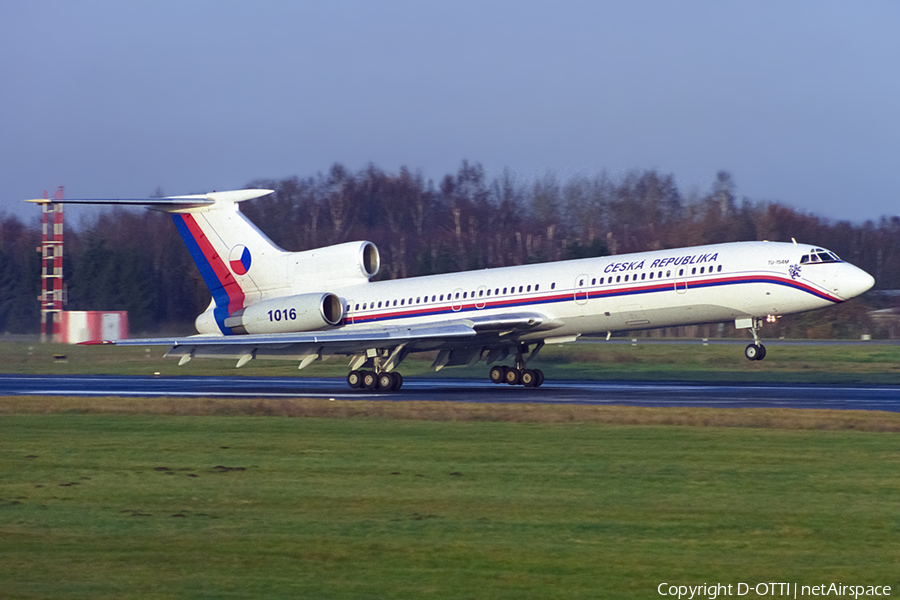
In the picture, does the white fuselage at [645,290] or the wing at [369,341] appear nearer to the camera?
the white fuselage at [645,290]

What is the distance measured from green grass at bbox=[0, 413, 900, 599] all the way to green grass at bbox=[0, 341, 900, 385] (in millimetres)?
17625

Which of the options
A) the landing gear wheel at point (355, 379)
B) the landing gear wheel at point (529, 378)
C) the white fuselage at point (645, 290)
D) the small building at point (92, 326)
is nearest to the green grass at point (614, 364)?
the small building at point (92, 326)

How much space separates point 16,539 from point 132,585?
7.13 ft

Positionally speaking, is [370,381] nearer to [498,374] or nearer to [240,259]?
[498,374]

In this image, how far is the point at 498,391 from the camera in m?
A: 27.8

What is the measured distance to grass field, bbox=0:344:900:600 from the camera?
759 centimetres

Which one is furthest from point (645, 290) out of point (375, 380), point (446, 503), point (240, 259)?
point (446, 503)

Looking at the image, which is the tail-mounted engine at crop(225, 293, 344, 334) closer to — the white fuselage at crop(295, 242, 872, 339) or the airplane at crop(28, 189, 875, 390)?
the airplane at crop(28, 189, 875, 390)

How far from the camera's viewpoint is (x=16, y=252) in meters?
61.2

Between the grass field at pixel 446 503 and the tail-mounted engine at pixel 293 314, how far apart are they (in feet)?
34.4

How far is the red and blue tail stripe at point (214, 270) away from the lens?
32.2 metres

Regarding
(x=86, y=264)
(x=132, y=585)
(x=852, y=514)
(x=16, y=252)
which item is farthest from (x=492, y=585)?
(x=16, y=252)
